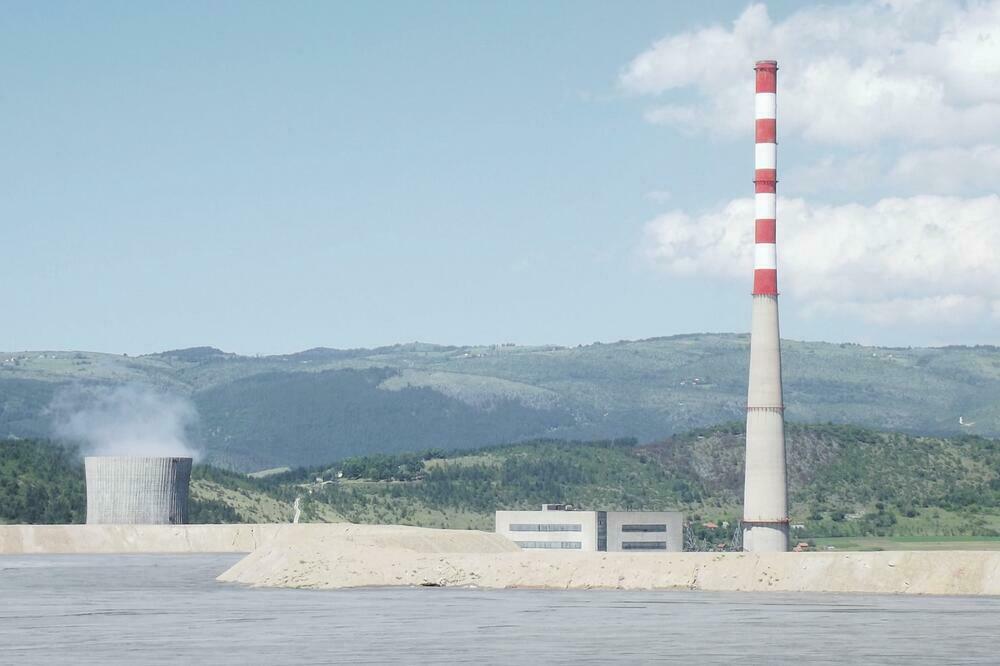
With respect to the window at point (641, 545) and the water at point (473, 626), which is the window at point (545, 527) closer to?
the window at point (641, 545)

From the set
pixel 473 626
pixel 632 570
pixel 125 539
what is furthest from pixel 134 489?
pixel 473 626

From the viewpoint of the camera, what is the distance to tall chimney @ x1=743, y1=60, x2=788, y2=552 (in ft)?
330

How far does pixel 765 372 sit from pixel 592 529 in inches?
2922

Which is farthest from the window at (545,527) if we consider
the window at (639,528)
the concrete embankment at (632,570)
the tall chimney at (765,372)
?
the concrete embankment at (632,570)

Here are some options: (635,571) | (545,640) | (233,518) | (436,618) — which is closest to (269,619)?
(436,618)

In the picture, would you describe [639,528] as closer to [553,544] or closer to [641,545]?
[641,545]

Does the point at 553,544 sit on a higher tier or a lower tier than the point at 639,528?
lower

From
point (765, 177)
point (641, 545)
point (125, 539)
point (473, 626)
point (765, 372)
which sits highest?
point (765, 177)

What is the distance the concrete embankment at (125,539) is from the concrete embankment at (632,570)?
35.6 metres

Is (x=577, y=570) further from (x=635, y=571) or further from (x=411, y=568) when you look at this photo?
(x=411, y=568)

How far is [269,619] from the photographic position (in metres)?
53.7

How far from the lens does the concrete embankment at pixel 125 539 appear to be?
4542 inches

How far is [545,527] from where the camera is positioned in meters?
177

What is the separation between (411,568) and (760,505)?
3220 centimetres
